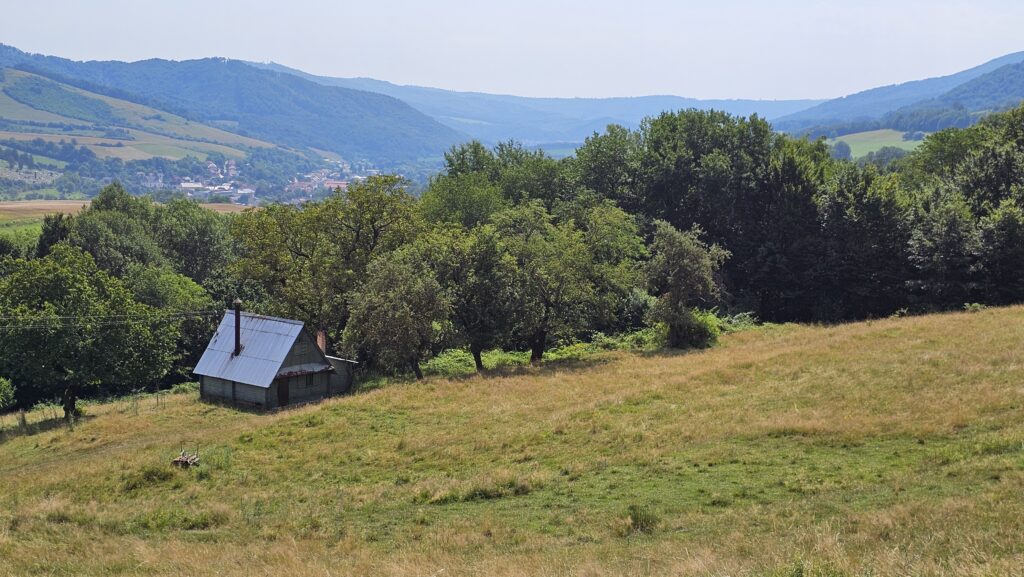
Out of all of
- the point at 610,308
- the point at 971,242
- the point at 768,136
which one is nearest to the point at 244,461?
the point at 610,308

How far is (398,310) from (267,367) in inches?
359

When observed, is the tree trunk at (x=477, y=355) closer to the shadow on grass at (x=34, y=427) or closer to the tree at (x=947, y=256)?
the shadow on grass at (x=34, y=427)

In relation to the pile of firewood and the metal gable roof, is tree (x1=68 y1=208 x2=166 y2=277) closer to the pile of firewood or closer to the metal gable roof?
the metal gable roof

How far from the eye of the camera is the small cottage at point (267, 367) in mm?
44656

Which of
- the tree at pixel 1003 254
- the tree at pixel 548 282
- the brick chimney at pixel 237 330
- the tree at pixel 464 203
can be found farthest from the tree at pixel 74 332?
the tree at pixel 1003 254

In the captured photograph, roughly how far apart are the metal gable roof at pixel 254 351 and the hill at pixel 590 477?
19.4ft

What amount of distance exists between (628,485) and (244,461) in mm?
15133

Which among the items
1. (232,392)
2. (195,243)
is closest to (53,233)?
(195,243)

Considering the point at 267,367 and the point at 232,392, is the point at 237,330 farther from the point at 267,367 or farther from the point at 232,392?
the point at 267,367

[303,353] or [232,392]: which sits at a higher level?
[303,353]

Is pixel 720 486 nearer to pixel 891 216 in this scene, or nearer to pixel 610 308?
pixel 610 308

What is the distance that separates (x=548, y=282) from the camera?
46.8m

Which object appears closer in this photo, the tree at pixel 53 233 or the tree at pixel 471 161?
the tree at pixel 53 233

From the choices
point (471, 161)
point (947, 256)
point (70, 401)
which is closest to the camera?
point (70, 401)
